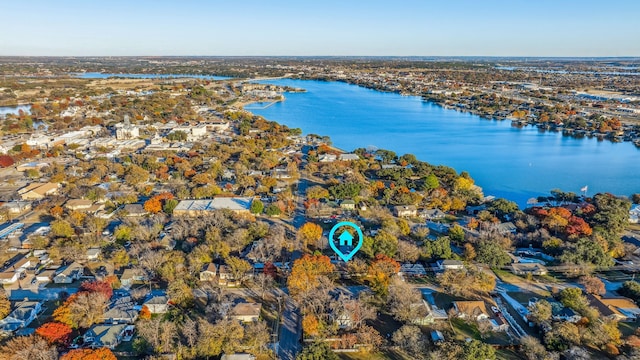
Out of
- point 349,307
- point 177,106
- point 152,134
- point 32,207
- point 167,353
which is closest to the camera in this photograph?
point 167,353

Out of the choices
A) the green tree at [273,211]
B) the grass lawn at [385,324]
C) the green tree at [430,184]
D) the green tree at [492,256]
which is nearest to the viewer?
the grass lawn at [385,324]

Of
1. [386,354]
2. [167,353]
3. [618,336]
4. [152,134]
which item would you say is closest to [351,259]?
[386,354]

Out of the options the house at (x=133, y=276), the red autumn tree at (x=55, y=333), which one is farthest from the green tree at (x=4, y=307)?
the house at (x=133, y=276)

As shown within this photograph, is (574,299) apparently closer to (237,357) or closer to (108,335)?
(237,357)

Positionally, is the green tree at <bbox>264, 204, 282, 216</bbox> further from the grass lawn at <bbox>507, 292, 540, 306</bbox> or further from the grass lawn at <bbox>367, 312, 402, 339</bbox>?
the grass lawn at <bbox>507, 292, 540, 306</bbox>

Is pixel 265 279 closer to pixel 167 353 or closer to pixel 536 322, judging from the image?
pixel 167 353

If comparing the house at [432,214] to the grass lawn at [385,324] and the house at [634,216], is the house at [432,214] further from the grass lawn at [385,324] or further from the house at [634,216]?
the house at [634,216]

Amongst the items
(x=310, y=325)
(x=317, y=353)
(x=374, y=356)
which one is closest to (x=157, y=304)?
(x=310, y=325)
